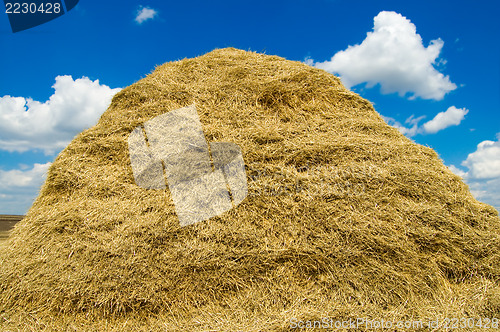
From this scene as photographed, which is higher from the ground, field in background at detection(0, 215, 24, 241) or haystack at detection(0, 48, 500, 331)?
field in background at detection(0, 215, 24, 241)

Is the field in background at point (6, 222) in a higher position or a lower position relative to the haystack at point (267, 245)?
higher

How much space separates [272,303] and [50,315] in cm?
217

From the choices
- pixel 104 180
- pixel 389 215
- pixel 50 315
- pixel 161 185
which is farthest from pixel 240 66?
pixel 50 315

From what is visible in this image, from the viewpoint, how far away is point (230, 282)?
10.2ft

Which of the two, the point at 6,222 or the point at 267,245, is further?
the point at 6,222

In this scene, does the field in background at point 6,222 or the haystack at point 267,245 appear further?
the field in background at point 6,222

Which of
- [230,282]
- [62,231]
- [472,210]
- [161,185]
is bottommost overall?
[230,282]

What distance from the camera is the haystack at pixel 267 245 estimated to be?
10.1 feet

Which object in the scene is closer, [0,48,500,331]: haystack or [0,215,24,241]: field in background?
[0,48,500,331]: haystack

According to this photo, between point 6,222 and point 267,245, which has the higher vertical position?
point 6,222

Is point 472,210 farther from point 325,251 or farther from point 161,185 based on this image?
point 161,185

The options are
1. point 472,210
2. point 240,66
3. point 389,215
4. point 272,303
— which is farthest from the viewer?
point 240,66

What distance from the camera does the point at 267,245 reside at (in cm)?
319

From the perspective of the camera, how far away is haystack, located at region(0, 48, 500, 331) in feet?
10.1
